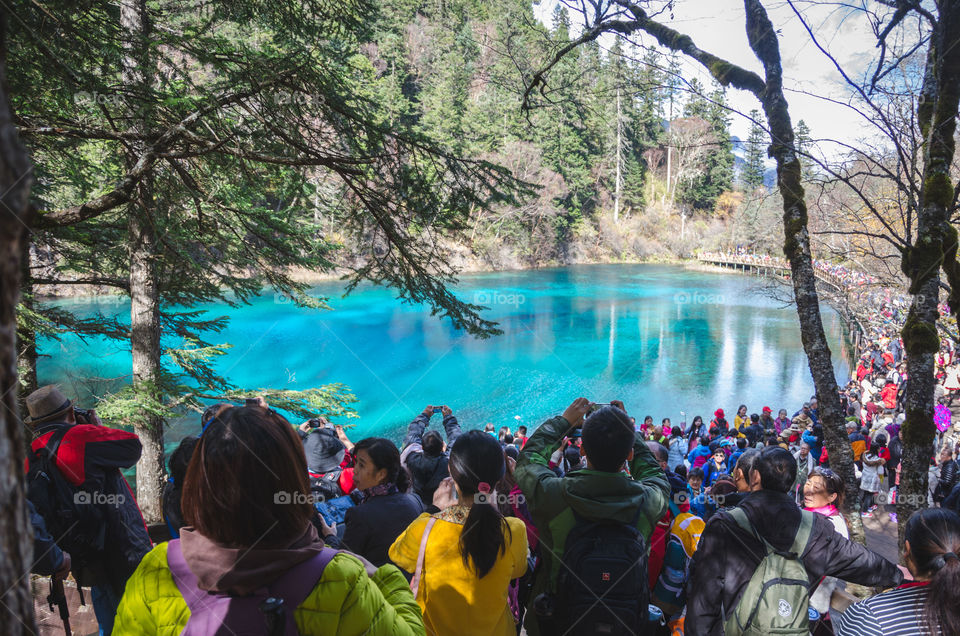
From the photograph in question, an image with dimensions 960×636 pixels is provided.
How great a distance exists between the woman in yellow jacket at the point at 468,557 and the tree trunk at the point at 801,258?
10.8 ft

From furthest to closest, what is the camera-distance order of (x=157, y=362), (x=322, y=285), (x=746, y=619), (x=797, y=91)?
(x=322, y=285)
(x=157, y=362)
(x=797, y=91)
(x=746, y=619)

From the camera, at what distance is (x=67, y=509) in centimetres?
263

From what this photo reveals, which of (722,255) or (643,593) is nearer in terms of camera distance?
(643,593)

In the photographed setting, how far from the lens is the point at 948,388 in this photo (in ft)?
40.7

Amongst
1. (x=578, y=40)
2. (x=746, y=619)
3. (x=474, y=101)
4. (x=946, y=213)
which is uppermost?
(x=474, y=101)

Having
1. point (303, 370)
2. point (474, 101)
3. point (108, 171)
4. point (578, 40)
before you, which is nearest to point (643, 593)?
point (578, 40)

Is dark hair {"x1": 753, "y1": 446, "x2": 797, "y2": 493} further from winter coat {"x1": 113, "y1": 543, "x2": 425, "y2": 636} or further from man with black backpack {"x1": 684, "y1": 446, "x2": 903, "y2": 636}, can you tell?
winter coat {"x1": 113, "y1": 543, "x2": 425, "y2": 636}

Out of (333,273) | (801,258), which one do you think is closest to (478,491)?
(801,258)

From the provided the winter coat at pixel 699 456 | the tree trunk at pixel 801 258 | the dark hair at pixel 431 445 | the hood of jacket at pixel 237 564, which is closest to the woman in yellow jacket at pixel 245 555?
the hood of jacket at pixel 237 564

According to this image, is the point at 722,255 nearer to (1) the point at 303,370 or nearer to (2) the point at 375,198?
(1) the point at 303,370

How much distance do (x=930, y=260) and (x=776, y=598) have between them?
270 cm

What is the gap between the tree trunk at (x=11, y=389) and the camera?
49 centimetres

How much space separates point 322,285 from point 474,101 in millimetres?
22057

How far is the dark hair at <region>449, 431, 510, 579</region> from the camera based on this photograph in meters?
1.98
